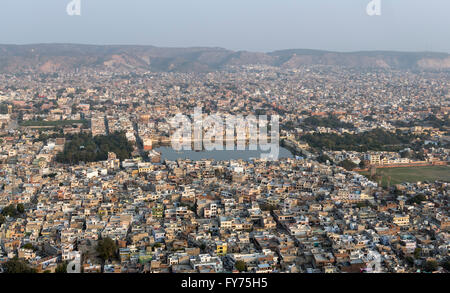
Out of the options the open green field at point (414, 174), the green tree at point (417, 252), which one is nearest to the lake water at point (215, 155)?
the open green field at point (414, 174)

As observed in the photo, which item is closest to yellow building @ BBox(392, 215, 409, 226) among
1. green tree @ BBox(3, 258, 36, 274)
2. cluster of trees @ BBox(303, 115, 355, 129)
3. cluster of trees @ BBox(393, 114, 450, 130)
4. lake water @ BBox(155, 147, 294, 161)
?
green tree @ BBox(3, 258, 36, 274)

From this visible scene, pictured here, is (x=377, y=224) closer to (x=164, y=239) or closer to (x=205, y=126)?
(x=164, y=239)

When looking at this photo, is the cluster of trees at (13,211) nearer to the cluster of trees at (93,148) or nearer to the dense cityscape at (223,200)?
the dense cityscape at (223,200)

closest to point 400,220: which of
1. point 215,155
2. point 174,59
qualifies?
point 215,155

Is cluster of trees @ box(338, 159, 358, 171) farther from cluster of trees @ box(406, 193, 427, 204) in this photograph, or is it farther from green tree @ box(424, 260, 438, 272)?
green tree @ box(424, 260, 438, 272)

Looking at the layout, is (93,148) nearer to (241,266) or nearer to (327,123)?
(241,266)

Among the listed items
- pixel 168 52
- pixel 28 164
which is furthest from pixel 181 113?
pixel 168 52
